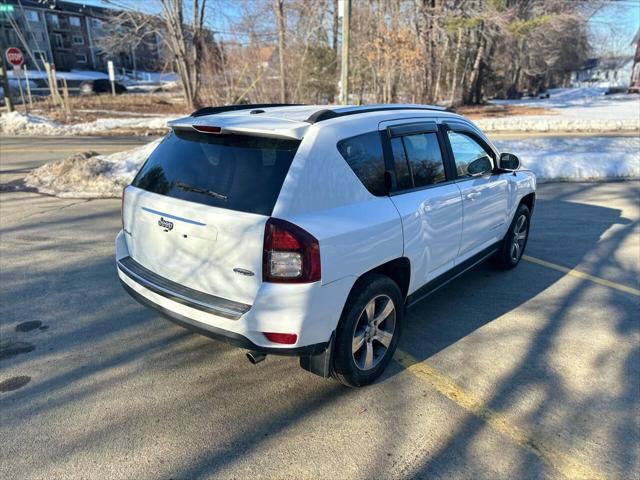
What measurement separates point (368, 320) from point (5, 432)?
7.44 feet

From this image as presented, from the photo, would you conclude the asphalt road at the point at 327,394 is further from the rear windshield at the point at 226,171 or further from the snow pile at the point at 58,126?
the snow pile at the point at 58,126

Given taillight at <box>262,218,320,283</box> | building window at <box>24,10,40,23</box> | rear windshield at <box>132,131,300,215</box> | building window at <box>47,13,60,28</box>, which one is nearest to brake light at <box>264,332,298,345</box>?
taillight at <box>262,218,320,283</box>

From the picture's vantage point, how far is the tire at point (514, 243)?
199 inches

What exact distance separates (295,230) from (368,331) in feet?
3.27

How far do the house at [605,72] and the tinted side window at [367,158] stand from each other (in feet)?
295

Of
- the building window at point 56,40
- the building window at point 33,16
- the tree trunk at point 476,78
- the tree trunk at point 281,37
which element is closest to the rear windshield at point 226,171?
the tree trunk at point 281,37

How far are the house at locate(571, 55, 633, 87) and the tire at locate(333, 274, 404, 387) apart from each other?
9012 cm

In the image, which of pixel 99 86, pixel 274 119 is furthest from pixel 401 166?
pixel 99 86

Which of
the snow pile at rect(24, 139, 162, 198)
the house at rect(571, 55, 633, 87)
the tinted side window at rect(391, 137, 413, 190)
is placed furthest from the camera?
the house at rect(571, 55, 633, 87)

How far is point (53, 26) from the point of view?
68.8 metres

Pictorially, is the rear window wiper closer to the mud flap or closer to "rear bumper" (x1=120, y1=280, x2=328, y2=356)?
"rear bumper" (x1=120, y1=280, x2=328, y2=356)

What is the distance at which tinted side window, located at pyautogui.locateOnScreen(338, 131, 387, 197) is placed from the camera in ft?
9.72

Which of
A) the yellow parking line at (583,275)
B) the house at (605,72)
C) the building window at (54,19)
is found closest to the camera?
the yellow parking line at (583,275)

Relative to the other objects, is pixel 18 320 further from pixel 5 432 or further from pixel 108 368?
pixel 5 432
